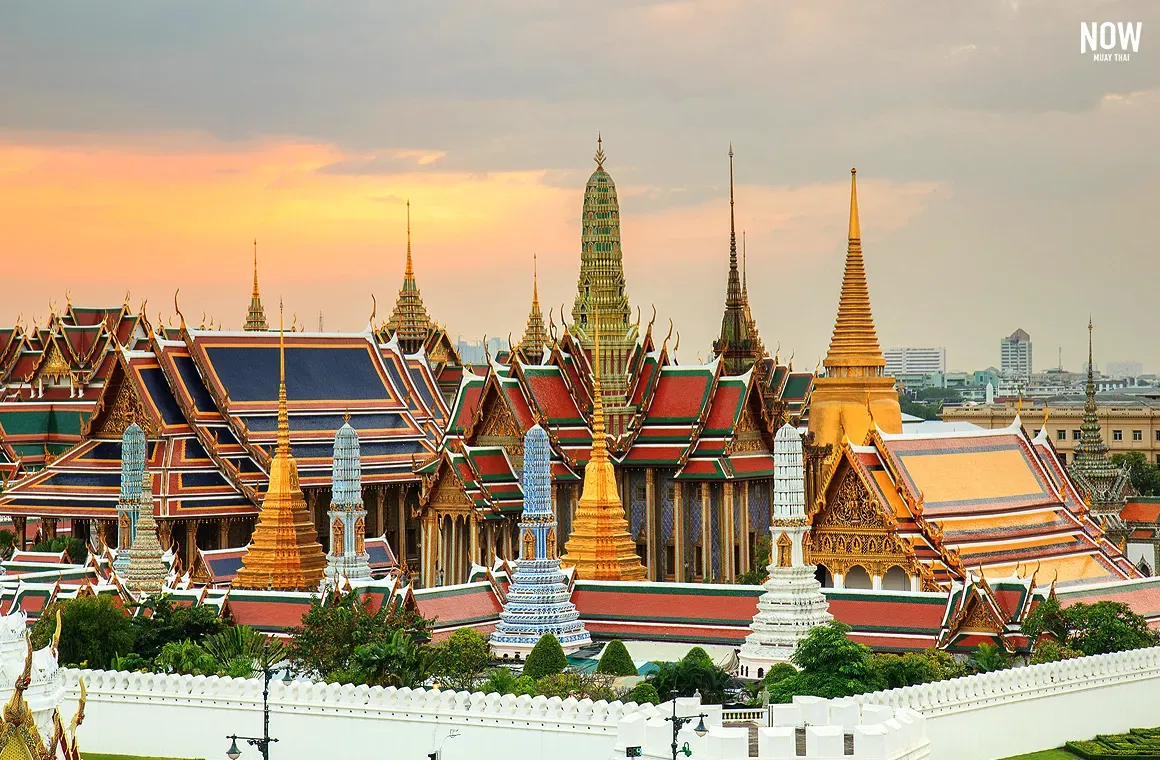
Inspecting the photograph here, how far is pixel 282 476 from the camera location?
4694 cm

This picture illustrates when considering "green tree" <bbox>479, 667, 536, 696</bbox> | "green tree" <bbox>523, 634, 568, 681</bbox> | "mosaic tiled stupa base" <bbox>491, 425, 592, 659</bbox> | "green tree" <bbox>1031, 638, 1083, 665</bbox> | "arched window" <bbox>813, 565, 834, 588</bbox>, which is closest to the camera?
"green tree" <bbox>479, 667, 536, 696</bbox>

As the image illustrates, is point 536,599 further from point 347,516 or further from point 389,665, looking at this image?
point 389,665

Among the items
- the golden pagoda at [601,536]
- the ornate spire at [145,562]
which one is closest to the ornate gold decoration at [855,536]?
the golden pagoda at [601,536]

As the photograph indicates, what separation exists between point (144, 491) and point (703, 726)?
812 inches

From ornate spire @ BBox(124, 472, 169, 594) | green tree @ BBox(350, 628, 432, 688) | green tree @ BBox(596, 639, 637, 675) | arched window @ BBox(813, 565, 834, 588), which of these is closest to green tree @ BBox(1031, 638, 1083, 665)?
arched window @ BBox(813, 565, 834, 588)

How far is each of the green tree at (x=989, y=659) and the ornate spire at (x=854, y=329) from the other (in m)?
15.2

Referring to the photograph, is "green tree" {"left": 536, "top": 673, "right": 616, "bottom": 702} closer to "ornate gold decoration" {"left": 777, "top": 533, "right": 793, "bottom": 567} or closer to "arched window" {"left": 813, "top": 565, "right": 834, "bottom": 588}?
"ornate gold decoration" {"left": 777, "top": 533, "right": 793, "bottom": 567}

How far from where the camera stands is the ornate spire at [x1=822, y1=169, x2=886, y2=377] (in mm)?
53344

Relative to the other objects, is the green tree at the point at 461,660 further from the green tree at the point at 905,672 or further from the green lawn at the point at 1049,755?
the green lawn at the point at 1049,755

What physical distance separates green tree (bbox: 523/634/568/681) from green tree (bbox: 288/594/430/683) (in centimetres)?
174

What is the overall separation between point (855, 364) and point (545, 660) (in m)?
16.5

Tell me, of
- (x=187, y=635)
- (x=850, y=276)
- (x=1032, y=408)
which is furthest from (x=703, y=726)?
(x=1032, y=408)

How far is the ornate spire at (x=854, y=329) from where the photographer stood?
5334cm

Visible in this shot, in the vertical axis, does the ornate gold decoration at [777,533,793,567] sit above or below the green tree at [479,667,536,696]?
above
